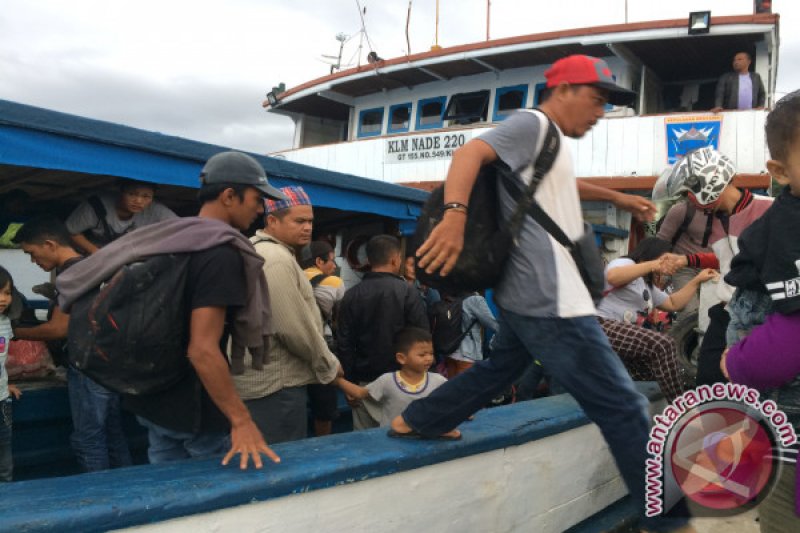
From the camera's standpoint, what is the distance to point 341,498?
2268mm

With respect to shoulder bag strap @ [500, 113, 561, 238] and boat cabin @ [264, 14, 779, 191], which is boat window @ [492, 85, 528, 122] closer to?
boat cabin @ [264, 14, 779, 191]

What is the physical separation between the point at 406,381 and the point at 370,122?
47.3ft

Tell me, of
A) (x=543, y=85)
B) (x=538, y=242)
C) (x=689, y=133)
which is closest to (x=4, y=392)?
(x=538, y=242)

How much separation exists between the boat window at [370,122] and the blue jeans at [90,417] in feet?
46.9

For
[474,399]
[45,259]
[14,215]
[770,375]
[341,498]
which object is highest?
[14,215]

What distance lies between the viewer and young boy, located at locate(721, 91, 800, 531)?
1655 mm

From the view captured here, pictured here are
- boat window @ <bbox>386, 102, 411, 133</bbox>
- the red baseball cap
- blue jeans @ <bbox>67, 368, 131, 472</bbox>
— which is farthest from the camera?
boat window @ <bbox>386, 102, 411, 133</bbox>

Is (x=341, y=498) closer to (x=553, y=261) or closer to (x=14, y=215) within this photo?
(x=553, y=261)

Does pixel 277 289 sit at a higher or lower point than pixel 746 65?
lower

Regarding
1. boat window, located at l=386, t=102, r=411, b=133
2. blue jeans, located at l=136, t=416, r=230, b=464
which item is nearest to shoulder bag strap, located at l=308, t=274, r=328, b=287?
blue jeans, located at l=136, t=416, r=230, b=464

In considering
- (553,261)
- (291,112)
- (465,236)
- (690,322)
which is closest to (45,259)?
(465,236)

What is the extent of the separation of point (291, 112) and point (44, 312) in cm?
1212

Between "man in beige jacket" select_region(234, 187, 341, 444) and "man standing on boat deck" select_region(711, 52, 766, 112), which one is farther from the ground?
"man standing on boat deck" select_region(711, 52, 766, 112)

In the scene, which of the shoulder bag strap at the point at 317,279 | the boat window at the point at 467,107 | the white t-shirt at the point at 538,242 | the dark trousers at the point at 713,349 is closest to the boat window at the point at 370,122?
the boat window at the point at 467,107
